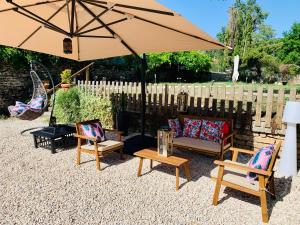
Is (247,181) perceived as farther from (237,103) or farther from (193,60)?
(193,60)

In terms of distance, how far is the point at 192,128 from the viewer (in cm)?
607

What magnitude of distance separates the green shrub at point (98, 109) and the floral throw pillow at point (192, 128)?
306 centimetres

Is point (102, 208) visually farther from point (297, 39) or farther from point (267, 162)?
point (297, 39)

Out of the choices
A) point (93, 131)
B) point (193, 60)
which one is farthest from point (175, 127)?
point (193, 60)

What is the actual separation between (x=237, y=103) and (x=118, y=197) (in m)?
3.92

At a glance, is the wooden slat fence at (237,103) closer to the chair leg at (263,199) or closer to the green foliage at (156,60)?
the chair leg at (263,199)

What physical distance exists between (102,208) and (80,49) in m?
3.91

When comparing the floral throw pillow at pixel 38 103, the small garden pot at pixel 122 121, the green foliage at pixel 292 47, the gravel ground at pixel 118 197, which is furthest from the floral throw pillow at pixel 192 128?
the green foliage at pixel 292 47

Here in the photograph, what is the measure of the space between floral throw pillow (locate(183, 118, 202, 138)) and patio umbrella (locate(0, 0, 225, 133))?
1.99 m

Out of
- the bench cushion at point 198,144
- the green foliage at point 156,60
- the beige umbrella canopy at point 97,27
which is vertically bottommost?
Result: the bench cushion at point 198,144

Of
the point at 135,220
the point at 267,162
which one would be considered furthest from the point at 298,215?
the point at 135,220

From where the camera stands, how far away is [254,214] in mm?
3447

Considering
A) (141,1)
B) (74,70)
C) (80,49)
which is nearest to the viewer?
(141,1)

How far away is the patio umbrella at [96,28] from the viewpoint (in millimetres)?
3584
